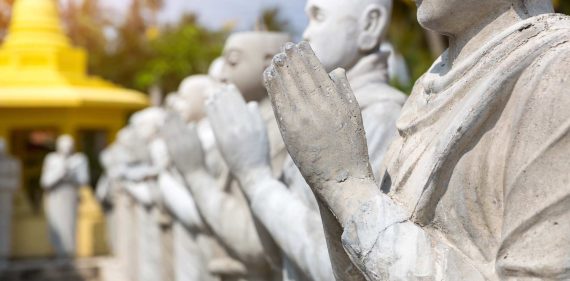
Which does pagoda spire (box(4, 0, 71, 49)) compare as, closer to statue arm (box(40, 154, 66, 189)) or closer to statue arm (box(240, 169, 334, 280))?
statue arm (box(40, 154, 66, 189))

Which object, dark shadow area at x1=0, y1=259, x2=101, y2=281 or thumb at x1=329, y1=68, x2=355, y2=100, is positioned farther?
dark shadow area at x1=0, y1=259, x2=101, y2=281

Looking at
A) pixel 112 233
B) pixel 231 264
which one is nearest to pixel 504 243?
pixel 231 264

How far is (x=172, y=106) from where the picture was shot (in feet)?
24.4

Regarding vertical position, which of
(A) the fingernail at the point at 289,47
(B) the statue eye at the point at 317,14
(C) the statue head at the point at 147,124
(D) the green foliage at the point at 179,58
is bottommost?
(A) the fingernail at the point at 289,47

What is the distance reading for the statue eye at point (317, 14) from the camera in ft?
10.6

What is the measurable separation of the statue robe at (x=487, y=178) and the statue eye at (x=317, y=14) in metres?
1.32

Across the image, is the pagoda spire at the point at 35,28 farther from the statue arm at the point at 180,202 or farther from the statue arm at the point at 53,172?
the statue arm at the point at 180,202

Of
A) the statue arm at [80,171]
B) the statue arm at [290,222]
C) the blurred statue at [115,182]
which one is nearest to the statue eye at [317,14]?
the statue arm at [290,222]

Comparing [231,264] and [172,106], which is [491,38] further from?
[172,106]

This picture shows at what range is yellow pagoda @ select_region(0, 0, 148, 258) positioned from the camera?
18.6 metres

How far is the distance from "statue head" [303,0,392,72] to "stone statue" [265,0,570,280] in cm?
111

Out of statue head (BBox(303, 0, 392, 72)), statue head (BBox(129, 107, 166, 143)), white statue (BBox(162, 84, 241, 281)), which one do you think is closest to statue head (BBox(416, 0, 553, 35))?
statue head (BBox(303, 0, 392, 72))

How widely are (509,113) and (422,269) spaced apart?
13.3 inches

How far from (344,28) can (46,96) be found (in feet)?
52.5
